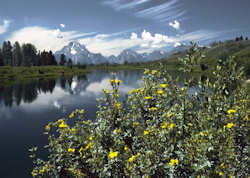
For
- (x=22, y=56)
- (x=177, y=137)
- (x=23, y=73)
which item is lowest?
(x=177, y=137)

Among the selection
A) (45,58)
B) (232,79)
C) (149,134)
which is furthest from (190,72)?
(45,58)

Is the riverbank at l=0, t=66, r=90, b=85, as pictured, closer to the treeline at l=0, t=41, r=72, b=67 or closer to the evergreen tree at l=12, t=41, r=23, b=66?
the treeline at l=0, t=41, r=72, b=67

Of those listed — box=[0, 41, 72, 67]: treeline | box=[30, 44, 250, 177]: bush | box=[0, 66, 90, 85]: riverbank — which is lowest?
box=[30, 44, 250, 177]: bush

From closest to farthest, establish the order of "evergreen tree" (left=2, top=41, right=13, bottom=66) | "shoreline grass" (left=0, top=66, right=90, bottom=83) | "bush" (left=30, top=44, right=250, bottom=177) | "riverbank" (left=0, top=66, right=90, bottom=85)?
1. "bush" (left=30, top=44, right=250, bottom=177)
2. "riverbank" (left=0, top=66, right=90, bottom=85)
3. "shoreline grass" (left=0, top=66, right=90, bottom=83)
4. "evergreen tree" (left=2, top=41, right=13, bottom=66)

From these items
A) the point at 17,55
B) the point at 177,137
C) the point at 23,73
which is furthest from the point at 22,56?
the point at 177,137

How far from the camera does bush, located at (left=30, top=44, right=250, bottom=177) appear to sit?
3.51 meters

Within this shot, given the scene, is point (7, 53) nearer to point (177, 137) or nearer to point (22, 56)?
point (22, 56)

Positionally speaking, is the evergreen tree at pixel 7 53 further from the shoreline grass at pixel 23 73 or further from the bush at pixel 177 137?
the bush at pixel 177 137

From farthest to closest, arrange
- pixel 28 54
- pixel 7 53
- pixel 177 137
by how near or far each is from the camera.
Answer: pixel 28 54, pixel 7 53, pixel 177 137

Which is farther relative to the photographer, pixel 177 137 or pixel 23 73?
pixel 23 73

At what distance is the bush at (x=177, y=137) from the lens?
3506 mm

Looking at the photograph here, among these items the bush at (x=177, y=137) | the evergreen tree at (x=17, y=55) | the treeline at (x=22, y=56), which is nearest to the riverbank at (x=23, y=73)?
the treeline at (x=22, y=56)

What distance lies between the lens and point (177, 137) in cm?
433

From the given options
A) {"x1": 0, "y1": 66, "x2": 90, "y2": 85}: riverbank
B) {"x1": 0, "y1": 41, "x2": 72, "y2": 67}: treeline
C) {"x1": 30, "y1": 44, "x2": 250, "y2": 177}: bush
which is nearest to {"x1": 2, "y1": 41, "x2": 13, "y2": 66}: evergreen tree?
{"x1": 0, "y1": 41, "x2": 72, "y2": 67}: treeline
